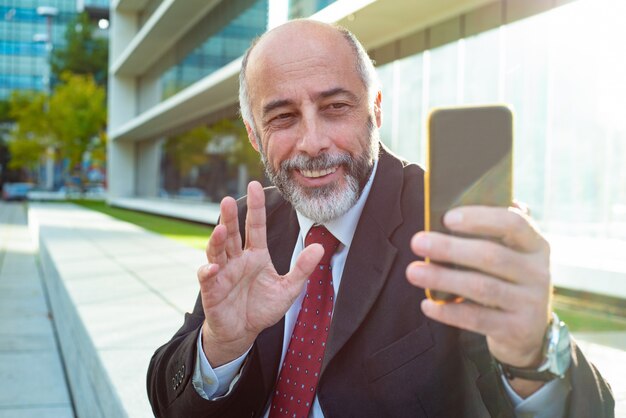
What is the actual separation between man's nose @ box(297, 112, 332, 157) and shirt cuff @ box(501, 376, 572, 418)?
0.96m

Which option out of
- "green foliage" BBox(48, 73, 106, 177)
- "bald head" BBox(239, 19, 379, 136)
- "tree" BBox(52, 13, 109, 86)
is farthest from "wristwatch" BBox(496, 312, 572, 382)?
"tree" BBox(52, 13, 109, 86)

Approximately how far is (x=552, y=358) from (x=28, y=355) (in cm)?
632

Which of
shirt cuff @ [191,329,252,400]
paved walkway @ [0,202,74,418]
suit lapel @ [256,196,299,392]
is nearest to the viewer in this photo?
shirt cuff @ [191,329,252,400]

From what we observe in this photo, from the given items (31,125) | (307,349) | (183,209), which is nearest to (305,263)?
(307,349)

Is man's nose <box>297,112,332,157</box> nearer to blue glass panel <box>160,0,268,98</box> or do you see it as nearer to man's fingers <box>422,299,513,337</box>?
man's fingers <box>422,299,513,337</box>

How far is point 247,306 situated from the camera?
69.0 inches

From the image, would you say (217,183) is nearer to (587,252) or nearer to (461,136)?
(587,252)

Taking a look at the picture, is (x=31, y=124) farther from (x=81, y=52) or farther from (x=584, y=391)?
(x=584, y=391)

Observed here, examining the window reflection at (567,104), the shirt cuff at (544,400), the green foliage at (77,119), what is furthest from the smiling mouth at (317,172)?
the green foliage at (77,119)

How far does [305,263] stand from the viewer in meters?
1.70

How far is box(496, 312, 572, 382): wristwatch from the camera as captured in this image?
120 centimetres

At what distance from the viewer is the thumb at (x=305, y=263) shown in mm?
1687

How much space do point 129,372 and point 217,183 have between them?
71.3ft

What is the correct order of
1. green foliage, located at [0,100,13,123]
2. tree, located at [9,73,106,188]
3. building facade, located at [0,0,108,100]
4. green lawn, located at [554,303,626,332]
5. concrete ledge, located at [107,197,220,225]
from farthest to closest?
building facade, located at [0,0,108,100] → green foliage, located at [0,100,13,123] → tree, located at [9,73,106,188] → concrete ledge, located at [107,197,220,225] → green lawn, located at [554,303,626,332]
